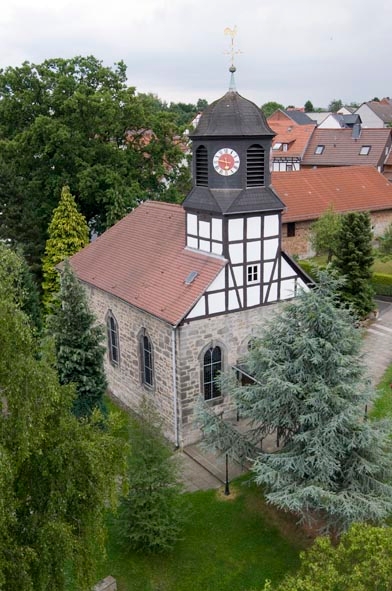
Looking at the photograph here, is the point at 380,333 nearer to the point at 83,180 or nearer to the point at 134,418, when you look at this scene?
the point at 134,418

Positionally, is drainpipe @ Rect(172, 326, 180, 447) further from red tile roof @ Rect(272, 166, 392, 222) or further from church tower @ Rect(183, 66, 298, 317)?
red tile roof @ Rect(272, 166, 392, 222)

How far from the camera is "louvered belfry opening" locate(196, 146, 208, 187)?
19.3 m

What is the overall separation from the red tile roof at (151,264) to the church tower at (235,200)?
0.63m

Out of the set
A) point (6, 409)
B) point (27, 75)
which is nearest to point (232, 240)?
point (6, 409)

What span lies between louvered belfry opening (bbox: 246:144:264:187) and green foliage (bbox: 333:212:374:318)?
34.7ft

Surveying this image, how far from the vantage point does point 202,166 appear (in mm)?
19609

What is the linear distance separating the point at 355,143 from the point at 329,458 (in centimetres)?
4981

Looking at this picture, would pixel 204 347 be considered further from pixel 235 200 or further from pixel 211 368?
pixel 235 200

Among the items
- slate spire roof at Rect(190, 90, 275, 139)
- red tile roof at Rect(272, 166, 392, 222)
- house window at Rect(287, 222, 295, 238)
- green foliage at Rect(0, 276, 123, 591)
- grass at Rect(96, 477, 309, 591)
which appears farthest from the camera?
red tile roof at Rect(272, 166, 392, 222)

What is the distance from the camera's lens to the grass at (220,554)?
13.9 meters

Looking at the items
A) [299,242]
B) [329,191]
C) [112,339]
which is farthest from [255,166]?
[329,191]

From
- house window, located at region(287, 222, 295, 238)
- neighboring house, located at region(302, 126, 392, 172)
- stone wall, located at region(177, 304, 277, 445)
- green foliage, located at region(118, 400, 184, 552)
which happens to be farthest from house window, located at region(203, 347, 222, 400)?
neighboring house, located at region(302, 126, 392, 172)

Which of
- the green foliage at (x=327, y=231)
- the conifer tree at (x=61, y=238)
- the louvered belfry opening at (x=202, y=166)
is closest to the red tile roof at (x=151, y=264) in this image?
the louvered belfry opening at (x=202, y=166)

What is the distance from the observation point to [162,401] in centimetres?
2019
